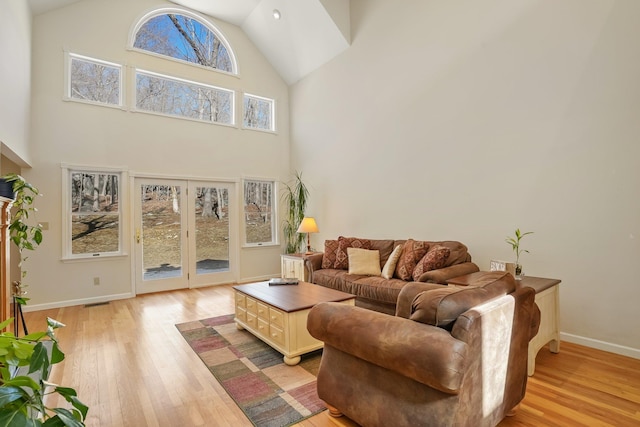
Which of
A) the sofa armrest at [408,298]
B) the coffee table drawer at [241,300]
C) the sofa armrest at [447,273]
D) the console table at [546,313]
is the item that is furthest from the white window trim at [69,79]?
the console table at [546,313]

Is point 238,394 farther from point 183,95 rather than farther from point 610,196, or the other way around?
point 183,95

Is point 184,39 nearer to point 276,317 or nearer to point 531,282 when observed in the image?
point 276,317

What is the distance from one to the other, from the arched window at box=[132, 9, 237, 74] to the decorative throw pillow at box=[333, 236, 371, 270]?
4.15 metres

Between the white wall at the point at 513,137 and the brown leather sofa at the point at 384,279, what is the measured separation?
295mm

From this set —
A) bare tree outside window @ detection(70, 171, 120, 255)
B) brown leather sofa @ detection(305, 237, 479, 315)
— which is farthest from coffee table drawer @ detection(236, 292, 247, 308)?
bare tree outside window @ detection(70, 171, 120, 255)

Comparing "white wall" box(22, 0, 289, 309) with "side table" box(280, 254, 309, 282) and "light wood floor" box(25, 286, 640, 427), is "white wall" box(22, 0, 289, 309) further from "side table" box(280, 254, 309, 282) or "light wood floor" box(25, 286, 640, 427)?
"light wood floor" box(25, 286, 640, 427)

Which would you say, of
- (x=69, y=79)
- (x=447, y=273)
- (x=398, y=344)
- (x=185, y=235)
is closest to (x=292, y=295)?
(x=447, y=273)

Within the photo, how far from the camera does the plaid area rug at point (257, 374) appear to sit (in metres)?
2.11

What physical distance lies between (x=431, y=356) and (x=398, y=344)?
0.54ft

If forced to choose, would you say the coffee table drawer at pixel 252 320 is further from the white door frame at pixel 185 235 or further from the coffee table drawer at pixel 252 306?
the white door frame at pixel 185 235

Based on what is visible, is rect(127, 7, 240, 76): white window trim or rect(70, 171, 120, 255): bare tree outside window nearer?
rect(70, 171, 120, 255): bare tree outside window

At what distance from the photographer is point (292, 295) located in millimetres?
3254

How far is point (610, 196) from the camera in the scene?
9.37 ft

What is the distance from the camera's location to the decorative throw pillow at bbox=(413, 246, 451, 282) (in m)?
3.50
